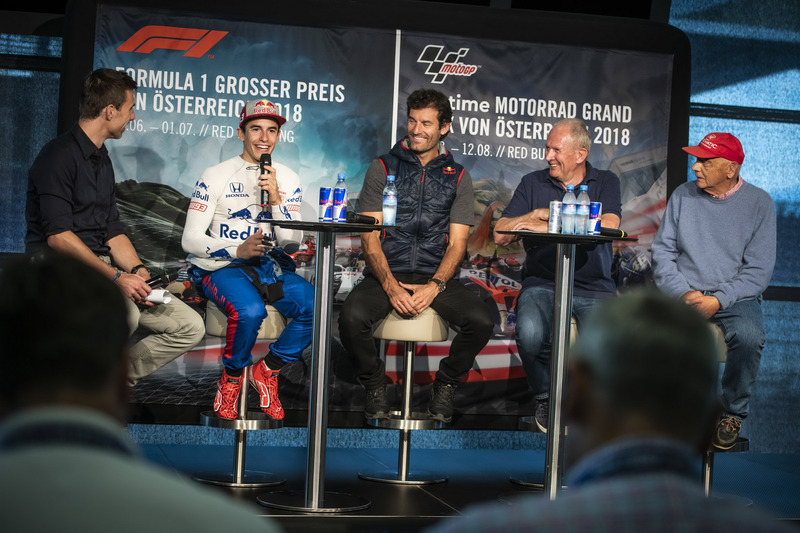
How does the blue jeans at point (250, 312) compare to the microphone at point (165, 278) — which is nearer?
the blue jeans at point (250, 312)

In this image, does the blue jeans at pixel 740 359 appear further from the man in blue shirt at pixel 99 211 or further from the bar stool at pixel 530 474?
the man in blue shirt at pixel 99 211

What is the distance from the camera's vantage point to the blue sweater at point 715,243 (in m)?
Result: 4.64

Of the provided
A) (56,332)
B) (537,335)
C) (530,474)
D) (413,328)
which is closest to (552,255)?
(537,335)

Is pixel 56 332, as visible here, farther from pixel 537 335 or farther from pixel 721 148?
pixel 721 148

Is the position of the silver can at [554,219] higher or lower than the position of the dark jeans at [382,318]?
higher

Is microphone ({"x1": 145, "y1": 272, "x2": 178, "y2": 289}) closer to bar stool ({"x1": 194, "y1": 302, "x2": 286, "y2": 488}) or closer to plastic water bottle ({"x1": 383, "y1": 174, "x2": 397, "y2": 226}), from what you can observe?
bar stool ({"x1": 194, "y1": 302, "x2": 286, "y2": 488})

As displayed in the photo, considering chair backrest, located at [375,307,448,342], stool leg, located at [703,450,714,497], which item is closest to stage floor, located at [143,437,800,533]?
stool leg, located at [703,450,714,497]

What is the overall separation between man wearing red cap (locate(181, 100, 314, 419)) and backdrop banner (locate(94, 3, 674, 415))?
523 mm

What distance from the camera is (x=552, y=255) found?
484cm

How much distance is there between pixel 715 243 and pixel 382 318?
1722 mm

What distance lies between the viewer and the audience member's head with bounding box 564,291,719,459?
1.05 m

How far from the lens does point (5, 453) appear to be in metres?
0.83

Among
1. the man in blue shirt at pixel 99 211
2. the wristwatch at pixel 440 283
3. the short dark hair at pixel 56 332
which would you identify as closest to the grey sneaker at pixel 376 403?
the wristwatch at pixel 440 283

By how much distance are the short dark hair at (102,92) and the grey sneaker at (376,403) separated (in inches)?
71.9
